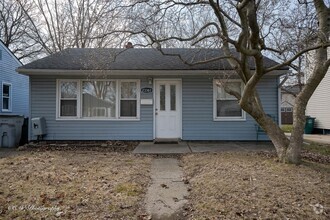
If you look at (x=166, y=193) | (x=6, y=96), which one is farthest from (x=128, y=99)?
(x=6, y=96)

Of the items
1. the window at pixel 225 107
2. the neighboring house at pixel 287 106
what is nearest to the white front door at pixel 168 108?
the window at pixel 225 107

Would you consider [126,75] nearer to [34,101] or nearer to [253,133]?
[34,101]

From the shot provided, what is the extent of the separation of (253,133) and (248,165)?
16.2 ft

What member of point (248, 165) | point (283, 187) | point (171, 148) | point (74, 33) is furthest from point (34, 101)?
point (74, 33)

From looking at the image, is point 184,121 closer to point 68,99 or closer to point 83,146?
point 83,146

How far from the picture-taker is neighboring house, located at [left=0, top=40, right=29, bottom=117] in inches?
653

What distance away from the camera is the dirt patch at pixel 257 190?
416 centimetres

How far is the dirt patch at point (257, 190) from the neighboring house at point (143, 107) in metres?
4.32

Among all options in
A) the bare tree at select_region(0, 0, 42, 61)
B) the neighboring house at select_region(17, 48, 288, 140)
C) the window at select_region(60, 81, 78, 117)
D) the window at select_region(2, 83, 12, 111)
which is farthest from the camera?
the bare tree at select_region(0, 0, 42, 61)

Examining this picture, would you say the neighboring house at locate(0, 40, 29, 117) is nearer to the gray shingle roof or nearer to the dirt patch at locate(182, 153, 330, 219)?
the gray shingle roof

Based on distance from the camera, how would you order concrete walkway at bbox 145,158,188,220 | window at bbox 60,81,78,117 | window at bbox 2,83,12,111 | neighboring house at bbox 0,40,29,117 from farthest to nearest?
window at bbox 2,83,12,111, neighboring house at bbox 0,40,29,117, window at bbox 60,81,78,117, concrete walkway at bbox 145,158,188,220

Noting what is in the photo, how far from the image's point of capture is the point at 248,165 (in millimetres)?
6766

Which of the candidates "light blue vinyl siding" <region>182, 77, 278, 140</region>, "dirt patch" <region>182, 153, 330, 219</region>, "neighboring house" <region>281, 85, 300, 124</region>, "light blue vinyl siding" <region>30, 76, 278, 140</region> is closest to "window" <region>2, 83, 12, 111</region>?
"light blue vinyl siding" <region>30, 76, 278, 140</region>

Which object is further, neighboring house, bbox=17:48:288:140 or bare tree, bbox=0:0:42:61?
bare tree, bbox=0:0:42:61
